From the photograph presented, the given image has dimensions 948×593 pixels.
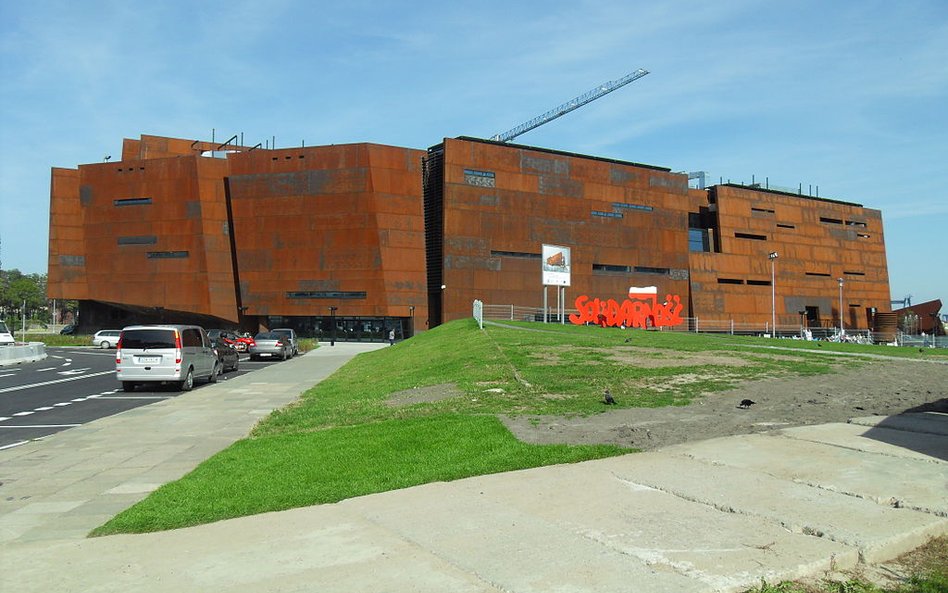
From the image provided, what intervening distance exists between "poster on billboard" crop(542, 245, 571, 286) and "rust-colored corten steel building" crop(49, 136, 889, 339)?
20870mm

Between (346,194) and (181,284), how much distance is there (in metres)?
20.7

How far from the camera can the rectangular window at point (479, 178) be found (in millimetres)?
70000

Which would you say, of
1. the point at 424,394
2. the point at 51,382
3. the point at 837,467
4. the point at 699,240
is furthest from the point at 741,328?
the point at 837,467

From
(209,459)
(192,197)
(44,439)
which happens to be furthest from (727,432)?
(192,197)

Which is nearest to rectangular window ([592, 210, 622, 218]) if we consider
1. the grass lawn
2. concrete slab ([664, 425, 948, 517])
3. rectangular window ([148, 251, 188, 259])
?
rectangular window ([148, 251, 188, 259])

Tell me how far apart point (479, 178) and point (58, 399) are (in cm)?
5451

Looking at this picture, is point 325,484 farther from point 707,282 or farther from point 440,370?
point 707,282

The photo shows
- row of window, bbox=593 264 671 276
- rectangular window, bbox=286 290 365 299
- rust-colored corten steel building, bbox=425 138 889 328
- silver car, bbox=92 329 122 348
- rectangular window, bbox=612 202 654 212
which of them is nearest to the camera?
silver car, bbox=92 329 122 348

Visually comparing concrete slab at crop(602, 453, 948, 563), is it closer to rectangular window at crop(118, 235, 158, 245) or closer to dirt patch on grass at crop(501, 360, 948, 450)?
dirt patch on grass at crop(501, 360, 948, 450)

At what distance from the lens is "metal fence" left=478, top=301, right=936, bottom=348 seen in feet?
227

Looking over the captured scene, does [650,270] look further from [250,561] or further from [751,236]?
[250,561]

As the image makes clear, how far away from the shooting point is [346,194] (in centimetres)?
7025

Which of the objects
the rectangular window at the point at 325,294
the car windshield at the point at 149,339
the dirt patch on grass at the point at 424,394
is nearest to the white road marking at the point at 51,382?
the car windshield at the point at 149,339

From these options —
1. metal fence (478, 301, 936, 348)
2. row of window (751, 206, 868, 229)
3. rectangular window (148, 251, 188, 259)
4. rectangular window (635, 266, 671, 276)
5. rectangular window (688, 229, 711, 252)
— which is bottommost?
metal fence (478, 301, 936, 348)
